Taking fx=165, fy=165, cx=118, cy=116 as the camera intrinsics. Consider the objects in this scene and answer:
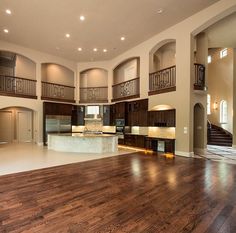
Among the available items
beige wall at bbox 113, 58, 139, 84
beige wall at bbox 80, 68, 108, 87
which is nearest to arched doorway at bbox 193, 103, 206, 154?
beige wall at bbox 113, 58, 139, 84

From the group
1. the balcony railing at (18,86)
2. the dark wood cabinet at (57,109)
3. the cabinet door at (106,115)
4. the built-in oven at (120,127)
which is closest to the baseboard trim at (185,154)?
the built-in oven at (120,127)

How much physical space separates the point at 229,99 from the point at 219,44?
4.65 metres

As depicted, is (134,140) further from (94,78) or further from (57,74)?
(57,74)

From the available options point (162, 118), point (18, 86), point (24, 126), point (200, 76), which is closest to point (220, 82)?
point (200, 76)

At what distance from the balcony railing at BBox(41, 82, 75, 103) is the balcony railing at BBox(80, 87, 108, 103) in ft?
2.60

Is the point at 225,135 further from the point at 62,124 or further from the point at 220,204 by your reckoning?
the point at 62,124

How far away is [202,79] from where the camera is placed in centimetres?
778

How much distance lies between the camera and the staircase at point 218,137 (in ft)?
35.6

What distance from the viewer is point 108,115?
38.1 ft

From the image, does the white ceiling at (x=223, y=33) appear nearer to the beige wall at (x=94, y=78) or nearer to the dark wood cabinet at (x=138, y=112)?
the dark wood cabinet at (x=138, y=112)

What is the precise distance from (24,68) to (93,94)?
16.2ft

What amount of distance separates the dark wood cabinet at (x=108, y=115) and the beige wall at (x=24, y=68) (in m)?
5.38

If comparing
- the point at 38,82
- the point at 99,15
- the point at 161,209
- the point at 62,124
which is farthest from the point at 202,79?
the point at 38,82

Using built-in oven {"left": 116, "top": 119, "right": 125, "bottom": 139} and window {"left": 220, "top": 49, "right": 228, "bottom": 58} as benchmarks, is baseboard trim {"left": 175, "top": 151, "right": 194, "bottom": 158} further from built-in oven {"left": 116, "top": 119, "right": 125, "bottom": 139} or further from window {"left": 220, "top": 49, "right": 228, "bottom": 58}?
window {"left": 220, "top": 49, "right": 228, "bottom": 58}
